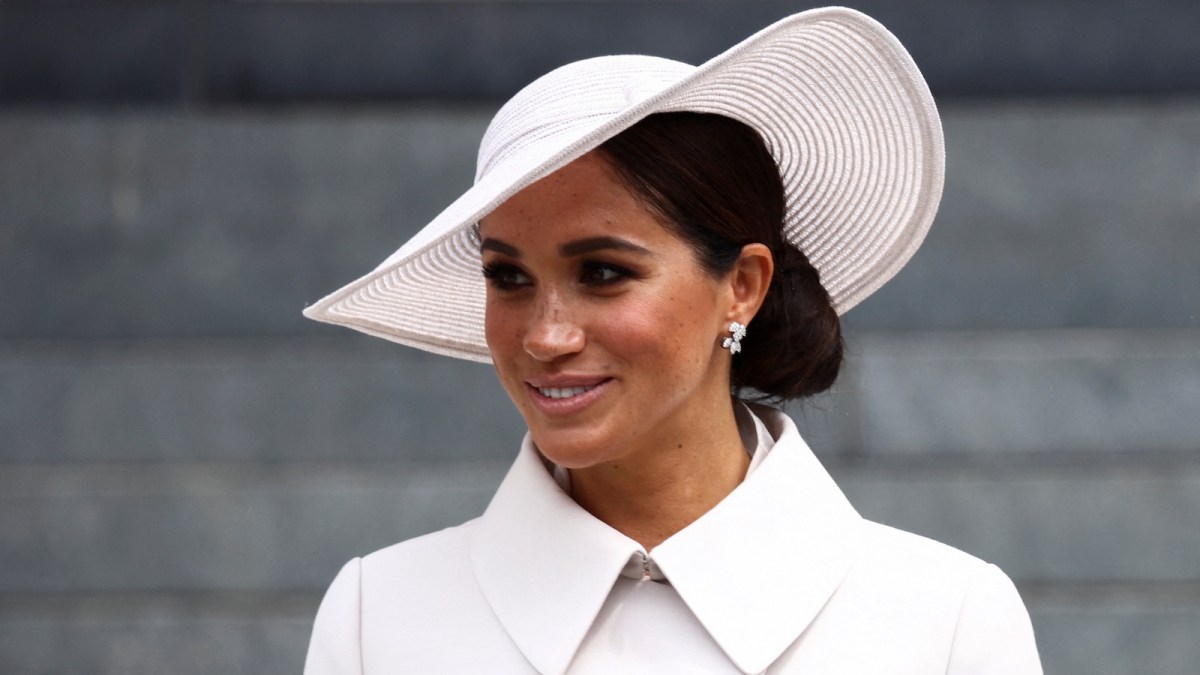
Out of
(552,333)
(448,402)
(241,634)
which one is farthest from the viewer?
(448,402)

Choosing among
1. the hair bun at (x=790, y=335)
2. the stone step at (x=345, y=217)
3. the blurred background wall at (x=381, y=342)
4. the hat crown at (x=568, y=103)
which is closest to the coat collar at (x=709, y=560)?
the hair bun at (x=790, y=335)

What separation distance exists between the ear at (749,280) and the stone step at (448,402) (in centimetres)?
245

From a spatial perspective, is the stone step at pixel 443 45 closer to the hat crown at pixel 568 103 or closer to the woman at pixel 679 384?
the woman at pixel 679 384

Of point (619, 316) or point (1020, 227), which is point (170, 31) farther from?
point (619, 316)

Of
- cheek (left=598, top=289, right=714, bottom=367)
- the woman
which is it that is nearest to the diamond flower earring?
the woman

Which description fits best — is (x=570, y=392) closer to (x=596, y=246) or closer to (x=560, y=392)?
(x=560, y=392)

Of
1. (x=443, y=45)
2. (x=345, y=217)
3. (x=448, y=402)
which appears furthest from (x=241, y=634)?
(x=443, y=45)

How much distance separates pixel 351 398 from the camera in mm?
4941

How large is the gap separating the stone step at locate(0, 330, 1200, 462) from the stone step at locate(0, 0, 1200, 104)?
2.56ft

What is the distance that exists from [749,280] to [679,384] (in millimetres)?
223

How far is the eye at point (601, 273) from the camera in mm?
2248

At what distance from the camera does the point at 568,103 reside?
231cm

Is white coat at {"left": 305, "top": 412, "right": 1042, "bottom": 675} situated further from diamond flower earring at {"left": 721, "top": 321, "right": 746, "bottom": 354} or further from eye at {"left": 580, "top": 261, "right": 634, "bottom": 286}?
eye at {"left": 580, "top": 261, "right": 634, "bottom": 286}

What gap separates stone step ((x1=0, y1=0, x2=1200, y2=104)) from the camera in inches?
201
